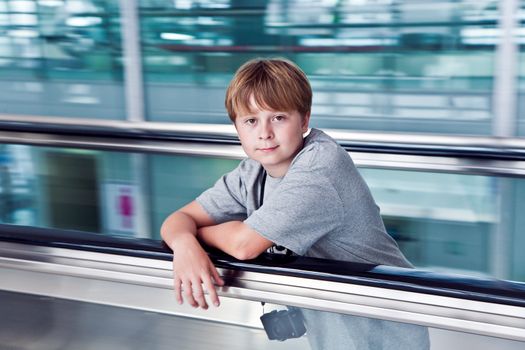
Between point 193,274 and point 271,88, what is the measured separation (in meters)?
0.48

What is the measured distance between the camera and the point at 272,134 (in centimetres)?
167

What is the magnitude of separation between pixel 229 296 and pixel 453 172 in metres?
2.32

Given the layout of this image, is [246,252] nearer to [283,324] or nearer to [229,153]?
[283,324]

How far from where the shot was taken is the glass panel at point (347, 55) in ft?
16.4

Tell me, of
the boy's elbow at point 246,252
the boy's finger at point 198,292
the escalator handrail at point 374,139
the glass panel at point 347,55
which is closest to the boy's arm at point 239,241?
the boy's elbow at point 246,252

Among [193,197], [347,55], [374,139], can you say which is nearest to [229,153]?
[193,197]

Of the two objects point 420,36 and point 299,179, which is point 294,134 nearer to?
point 299,179

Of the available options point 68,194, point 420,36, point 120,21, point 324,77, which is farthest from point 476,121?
point 120,21

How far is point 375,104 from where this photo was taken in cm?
536

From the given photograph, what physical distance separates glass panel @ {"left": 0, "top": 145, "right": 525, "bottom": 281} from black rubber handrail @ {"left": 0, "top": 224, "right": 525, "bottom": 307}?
1199mm

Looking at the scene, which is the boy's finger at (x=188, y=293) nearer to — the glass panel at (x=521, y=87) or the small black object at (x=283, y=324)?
the small black object at (x=283, y=324)

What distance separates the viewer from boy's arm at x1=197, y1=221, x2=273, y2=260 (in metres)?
1.57

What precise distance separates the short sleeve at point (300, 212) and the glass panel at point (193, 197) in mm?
1583

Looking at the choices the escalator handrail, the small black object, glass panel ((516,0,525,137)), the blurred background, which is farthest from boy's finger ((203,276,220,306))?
glass panel ((516,0,525,137))
